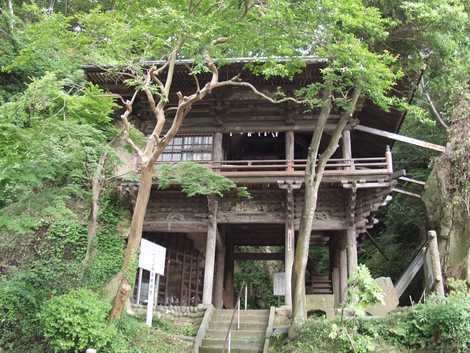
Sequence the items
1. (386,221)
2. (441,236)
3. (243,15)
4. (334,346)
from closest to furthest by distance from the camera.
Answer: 1. (334,346)
2. (243,15)
3. (441,236)
4. (386,221)

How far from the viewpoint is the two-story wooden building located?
13133 mm

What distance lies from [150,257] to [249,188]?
169 inches

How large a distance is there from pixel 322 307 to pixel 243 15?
9.35 metres

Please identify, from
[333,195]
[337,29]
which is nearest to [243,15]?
[337,29]

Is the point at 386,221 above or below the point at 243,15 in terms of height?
below

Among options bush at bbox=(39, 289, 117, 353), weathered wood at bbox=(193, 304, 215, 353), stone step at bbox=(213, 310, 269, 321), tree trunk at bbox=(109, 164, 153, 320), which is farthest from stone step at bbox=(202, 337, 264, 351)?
bush at bbox=(39, 289, 117, 353)

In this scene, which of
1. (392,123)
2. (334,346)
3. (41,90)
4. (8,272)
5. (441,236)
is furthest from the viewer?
(392,123)

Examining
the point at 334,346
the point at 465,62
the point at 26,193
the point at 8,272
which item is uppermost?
the point at 465,62

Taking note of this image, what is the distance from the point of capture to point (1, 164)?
7.92 metres

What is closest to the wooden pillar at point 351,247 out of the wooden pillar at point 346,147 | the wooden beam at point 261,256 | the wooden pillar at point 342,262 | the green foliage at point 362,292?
the wooden pillar at point 342,262

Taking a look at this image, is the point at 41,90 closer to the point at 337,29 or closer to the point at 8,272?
the point at 8,272

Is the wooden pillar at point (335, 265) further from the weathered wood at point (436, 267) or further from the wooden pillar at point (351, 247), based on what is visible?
the weathered wood at point (436, 267)

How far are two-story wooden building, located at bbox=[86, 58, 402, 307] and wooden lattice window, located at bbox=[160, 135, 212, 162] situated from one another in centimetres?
3

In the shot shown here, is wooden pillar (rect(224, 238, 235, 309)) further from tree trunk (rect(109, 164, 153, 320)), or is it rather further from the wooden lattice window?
tree trunk (rect(109, 164, 153, 320))
